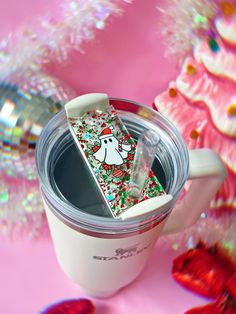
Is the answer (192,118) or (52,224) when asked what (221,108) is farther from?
(52,224)

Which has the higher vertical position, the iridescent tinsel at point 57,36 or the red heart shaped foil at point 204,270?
the iridescent tinsel at point 57,36

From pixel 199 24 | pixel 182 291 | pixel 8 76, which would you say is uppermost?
pixel 199 24

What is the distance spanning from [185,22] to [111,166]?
284 millimetres

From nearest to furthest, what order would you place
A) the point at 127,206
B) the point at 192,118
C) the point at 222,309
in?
1. the point at 127,206
2. the point at 222,309
3. the point at 192,118

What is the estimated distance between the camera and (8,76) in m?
0.65

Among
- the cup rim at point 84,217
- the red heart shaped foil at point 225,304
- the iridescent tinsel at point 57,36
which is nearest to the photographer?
the cup rim at point 84,217

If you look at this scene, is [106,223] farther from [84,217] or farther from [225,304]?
[225,304]

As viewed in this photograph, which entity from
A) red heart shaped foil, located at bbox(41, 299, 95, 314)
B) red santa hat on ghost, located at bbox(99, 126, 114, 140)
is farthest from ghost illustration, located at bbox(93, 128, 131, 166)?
red heart shaped foil, located at bbox(41, 299, 95, 314)

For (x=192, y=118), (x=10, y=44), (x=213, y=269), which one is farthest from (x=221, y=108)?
(x=10, y=44)

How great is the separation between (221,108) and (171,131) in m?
0.14

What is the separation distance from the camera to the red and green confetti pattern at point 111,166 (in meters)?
0.42

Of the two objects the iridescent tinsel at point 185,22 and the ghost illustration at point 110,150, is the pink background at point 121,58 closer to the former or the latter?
the iridescent tinsel at point 185,22

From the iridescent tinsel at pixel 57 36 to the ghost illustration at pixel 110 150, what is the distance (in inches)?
9.7

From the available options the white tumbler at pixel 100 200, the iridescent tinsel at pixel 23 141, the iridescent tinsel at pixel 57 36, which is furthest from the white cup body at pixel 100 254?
the iridescent tinsel at pixel 57 36
